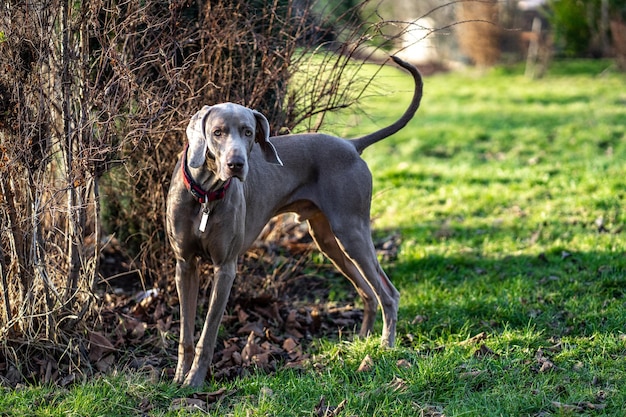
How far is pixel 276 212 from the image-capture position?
4.55m

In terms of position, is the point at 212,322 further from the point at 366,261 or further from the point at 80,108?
the point at 80,108

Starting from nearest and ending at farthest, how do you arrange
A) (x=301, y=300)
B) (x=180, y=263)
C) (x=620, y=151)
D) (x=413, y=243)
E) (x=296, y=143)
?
(x=180, y=263)
(x=296, y=143)
(x=301, y=300)
(x=413, y=243)
(x=620, y=151)

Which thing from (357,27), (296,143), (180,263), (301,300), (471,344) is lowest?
(301,300)

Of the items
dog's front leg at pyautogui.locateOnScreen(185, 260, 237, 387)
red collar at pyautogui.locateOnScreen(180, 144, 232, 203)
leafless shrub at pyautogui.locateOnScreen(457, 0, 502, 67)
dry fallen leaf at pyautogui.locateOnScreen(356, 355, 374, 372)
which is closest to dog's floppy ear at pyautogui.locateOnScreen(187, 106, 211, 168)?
red collar at pyautogui.locateOnScreen(180, 144, 232, 203)

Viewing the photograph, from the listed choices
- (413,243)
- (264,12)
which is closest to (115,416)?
(264,12)

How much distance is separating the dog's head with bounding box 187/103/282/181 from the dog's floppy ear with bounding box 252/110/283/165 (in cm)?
10

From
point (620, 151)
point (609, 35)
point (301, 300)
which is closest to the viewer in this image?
point (301, 300)

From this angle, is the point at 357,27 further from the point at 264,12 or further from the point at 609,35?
the point at 609,35

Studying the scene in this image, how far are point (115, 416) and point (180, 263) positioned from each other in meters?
0.87

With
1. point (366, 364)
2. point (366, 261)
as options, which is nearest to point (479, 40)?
point (366, 261)

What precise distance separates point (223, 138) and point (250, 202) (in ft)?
2.34

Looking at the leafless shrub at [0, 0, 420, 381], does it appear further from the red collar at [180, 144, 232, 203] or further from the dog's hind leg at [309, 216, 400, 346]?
the dog's hind leg at [309, 216, 400, 346]

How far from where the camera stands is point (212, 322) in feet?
13.4

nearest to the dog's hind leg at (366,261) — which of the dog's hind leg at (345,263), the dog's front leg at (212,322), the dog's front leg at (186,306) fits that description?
the dog's hind leg at (345,263)
